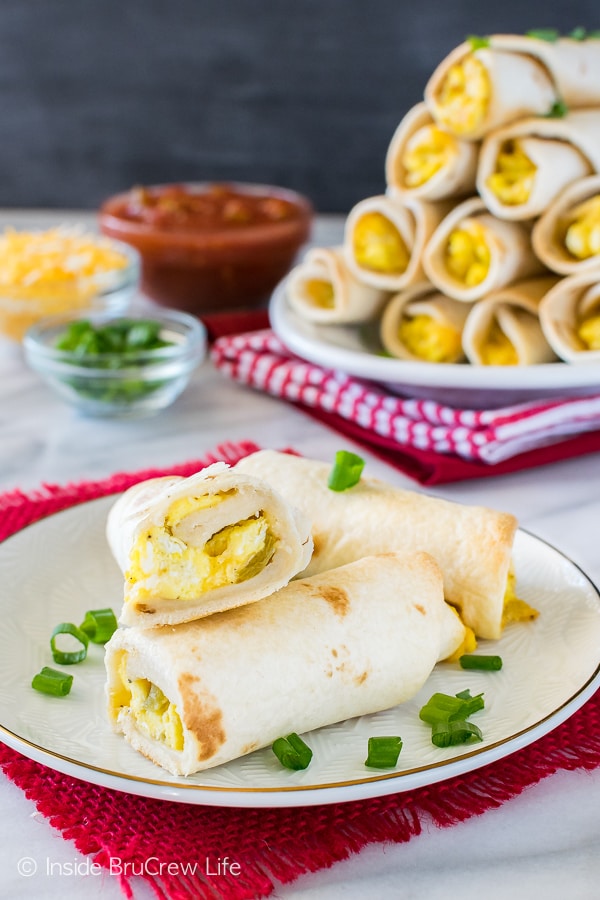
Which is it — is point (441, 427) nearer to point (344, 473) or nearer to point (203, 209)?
point (344, 473)

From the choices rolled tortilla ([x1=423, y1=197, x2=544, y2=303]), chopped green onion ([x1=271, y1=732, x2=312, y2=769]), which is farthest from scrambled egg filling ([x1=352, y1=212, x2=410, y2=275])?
chopped green onion ([x1=271, y1=732, x2=312, y2=769])

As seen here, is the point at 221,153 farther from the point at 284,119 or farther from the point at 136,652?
the point at 136,652

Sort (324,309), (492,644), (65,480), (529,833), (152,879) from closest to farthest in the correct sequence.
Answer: (152,879)
(529,833)
(492,644)
(65,480)
(324,309)

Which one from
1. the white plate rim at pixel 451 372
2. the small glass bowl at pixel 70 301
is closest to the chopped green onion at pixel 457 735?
the white plate rim at pixel 451 372

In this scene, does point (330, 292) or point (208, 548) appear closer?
point (208, 548)

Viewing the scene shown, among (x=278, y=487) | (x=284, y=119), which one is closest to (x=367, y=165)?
(x=284, y=119)

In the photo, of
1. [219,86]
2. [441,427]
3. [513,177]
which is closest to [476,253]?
[513,177]

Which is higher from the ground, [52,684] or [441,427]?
[52,684]
